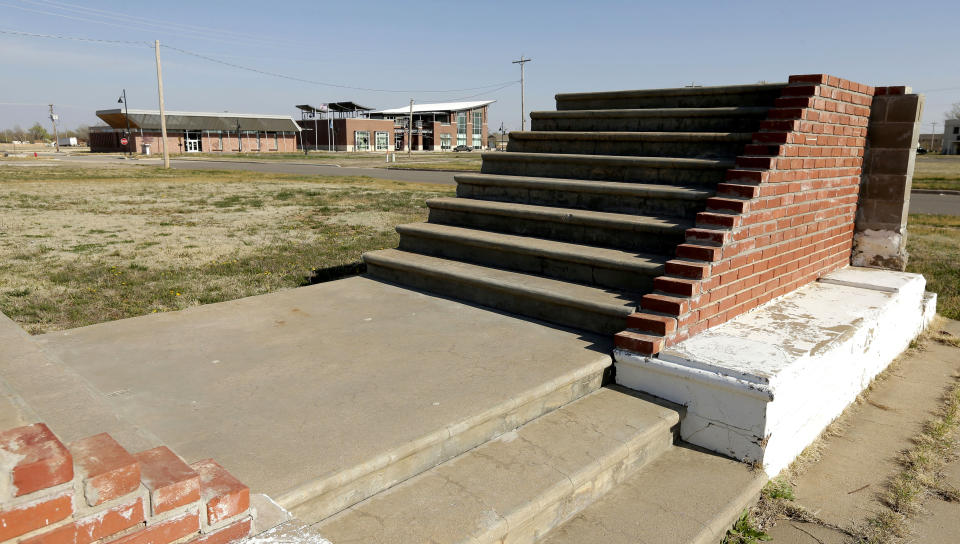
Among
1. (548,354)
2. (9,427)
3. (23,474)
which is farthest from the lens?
(548,354)

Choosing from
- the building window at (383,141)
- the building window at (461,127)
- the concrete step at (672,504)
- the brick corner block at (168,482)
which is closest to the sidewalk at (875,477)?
the concrete step at (672,504)

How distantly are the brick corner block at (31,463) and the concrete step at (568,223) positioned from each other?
142 inches

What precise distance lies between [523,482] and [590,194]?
10.2 feet

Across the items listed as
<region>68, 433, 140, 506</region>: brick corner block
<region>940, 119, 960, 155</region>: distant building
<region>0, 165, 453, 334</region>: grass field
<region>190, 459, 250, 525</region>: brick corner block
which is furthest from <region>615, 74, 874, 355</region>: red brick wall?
<region>940, 119, 960, 155</region>: distant building

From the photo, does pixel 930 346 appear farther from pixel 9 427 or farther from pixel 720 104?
pixel 9 427

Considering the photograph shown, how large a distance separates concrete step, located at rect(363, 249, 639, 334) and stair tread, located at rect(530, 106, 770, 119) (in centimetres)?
199

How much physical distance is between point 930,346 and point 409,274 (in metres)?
4.74

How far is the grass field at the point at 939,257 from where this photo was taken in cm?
680

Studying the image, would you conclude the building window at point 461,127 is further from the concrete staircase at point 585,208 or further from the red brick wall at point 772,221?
the red brick wall at point 772,221

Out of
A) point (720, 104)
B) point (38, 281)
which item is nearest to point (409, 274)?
point (720, 104)

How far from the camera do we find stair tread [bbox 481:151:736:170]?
4621mm

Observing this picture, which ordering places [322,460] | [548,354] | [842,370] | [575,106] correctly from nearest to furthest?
1. [322,460]
2. [548,354]
3. [842,370]
4. [575,106]

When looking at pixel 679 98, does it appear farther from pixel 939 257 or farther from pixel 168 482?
pixel 939 257

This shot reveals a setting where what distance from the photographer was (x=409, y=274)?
17.4 feet
